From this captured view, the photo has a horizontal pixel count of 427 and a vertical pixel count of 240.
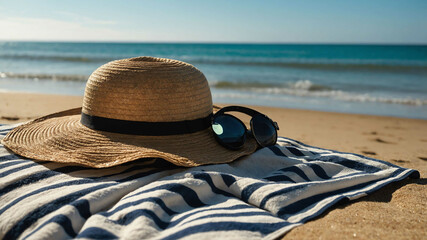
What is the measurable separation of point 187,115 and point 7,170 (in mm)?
1043

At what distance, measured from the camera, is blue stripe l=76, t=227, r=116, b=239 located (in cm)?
142

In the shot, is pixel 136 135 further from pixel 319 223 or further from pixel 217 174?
pixel 319 223

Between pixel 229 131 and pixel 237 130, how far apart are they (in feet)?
0.22

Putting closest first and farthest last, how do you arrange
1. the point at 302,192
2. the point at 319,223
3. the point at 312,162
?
the point at 319,223 → the point at 302,192 → the point at 312,162

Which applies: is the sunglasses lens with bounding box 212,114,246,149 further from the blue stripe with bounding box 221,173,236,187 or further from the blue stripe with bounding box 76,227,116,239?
the blue stripe with bounding box 76,227,116,239

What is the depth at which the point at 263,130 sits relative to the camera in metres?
2.56

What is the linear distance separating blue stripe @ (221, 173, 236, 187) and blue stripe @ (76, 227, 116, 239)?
687 mm

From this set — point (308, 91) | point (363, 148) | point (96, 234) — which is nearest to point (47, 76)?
point (308, 91)

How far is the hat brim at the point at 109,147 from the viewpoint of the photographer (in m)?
2.06

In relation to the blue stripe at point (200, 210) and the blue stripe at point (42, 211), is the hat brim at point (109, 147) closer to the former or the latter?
the blue stripe at point (42, 211)

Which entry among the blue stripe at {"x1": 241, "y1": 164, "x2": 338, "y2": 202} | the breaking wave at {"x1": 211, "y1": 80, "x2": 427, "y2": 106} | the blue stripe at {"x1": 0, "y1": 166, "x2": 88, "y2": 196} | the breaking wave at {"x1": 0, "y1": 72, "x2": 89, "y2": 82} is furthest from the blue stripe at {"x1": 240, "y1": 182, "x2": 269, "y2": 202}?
the breaking wave at {"x1": 0, "y1": 72, "x2": 89, "y2": 82}

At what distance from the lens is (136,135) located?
2.26 meters

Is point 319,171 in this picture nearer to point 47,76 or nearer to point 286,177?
point 286,177

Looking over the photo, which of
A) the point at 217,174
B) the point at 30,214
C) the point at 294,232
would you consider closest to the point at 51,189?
the point at 30,214
